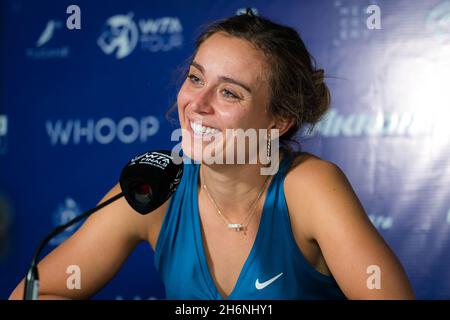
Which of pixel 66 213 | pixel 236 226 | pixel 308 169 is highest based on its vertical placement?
pixel 308 169

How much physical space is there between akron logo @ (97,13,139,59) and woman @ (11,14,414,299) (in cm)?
79

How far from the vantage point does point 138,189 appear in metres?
0.89

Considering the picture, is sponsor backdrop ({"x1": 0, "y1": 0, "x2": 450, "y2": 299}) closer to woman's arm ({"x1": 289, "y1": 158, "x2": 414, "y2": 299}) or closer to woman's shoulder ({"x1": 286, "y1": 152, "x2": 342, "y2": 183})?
woman's shoulder ({"x1": 286, "y1": 152, "x2": 342, "y2": 183})

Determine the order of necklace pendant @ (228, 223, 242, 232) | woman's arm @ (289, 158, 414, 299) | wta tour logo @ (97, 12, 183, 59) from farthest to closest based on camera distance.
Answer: wta tour logo @ (97, 12, 183, 59) → necklace pendant @ (228, 223, 242, 232) → woman's arm @ (289, 158, 414, 299)

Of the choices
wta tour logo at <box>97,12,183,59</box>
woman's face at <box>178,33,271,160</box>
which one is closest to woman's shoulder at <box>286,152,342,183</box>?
woman's face at <box>178,33,271,160</box>

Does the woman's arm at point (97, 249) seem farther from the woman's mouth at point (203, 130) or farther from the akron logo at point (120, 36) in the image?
the akron logo at point (120, 36)

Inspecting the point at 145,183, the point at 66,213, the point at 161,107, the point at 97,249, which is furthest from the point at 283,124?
the point at 66,213

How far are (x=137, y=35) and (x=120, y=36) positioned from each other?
0.20ft

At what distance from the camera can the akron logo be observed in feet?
7.06

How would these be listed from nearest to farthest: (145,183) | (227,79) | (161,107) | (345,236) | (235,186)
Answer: (145,183)
(345,236)
(227,79)
(235,186)
(161,107)

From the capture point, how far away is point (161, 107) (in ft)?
6.97

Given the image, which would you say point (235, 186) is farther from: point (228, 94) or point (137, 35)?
point (137, 35)

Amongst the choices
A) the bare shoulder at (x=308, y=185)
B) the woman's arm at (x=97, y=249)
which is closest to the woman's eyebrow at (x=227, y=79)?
the bare shoulder at (x=308, y=185)
